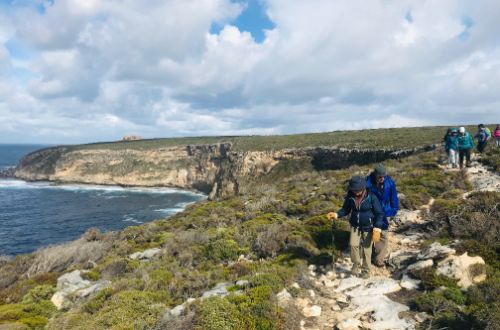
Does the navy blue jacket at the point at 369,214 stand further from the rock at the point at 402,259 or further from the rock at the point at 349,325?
the rock at the point at 349,325

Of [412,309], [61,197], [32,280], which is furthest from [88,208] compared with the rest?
[412,309]

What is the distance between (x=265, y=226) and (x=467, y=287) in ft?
22.8

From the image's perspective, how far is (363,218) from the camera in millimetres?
7453

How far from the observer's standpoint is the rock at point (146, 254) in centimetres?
1216

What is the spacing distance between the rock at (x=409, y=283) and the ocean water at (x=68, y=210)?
3911 centimetres

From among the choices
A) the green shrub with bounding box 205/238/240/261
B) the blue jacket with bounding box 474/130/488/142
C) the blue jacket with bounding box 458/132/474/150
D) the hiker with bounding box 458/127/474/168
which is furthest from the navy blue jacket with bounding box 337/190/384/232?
the blue jacket with bounding box 474/130/488/142

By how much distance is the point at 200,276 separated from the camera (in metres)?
8.60

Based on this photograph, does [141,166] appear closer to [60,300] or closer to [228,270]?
[60,300]

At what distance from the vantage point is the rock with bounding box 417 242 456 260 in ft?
25.2

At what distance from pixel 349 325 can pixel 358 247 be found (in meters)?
A: 2.19

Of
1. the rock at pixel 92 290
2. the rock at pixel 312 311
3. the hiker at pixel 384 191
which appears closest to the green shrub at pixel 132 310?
the rock at pixel 92 290

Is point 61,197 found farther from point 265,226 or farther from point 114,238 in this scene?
point 265,226

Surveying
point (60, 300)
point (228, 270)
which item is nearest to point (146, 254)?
point (60, 300)

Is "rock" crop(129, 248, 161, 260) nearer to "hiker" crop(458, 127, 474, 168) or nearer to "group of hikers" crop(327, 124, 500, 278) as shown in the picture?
"group of hikers" crop(327, 124, 500, 278)
